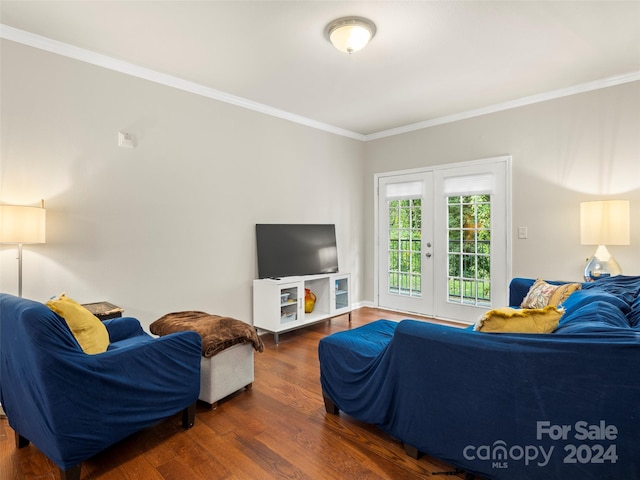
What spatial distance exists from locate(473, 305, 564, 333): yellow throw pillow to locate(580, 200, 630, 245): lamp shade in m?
2.07

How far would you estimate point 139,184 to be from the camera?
129 inches

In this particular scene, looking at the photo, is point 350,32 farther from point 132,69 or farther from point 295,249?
point 295,249

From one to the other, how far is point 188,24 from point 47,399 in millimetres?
2446

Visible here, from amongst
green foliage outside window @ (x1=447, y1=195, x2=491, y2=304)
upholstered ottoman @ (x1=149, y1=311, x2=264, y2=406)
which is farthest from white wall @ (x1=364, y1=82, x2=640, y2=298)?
upholstered ottoman @ (x1=149, y1=311, x2=264, y2=406)

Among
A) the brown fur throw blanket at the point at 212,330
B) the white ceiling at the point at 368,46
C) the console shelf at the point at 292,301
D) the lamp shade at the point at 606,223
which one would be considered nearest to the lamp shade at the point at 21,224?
the brown fur throw blanket at the point at 212,330

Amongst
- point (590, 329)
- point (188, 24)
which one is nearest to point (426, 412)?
point (590, 329)

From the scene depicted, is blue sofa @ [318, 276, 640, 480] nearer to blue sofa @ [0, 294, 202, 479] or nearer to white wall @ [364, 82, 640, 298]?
blue sofa @ [0, 294, 202, 479]

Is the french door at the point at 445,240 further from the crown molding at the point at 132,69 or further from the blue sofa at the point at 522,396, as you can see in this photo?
the blue sofa at the point at 522,396

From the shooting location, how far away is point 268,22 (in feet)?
8.26

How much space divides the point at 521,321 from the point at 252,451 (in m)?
1.59

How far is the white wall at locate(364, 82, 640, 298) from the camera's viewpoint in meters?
3.45

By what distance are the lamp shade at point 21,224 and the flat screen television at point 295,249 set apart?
2.11 m

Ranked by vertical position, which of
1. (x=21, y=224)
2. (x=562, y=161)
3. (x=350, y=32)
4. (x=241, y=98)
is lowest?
(x=21, y=224)

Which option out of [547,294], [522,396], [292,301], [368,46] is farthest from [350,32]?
[292,301]
